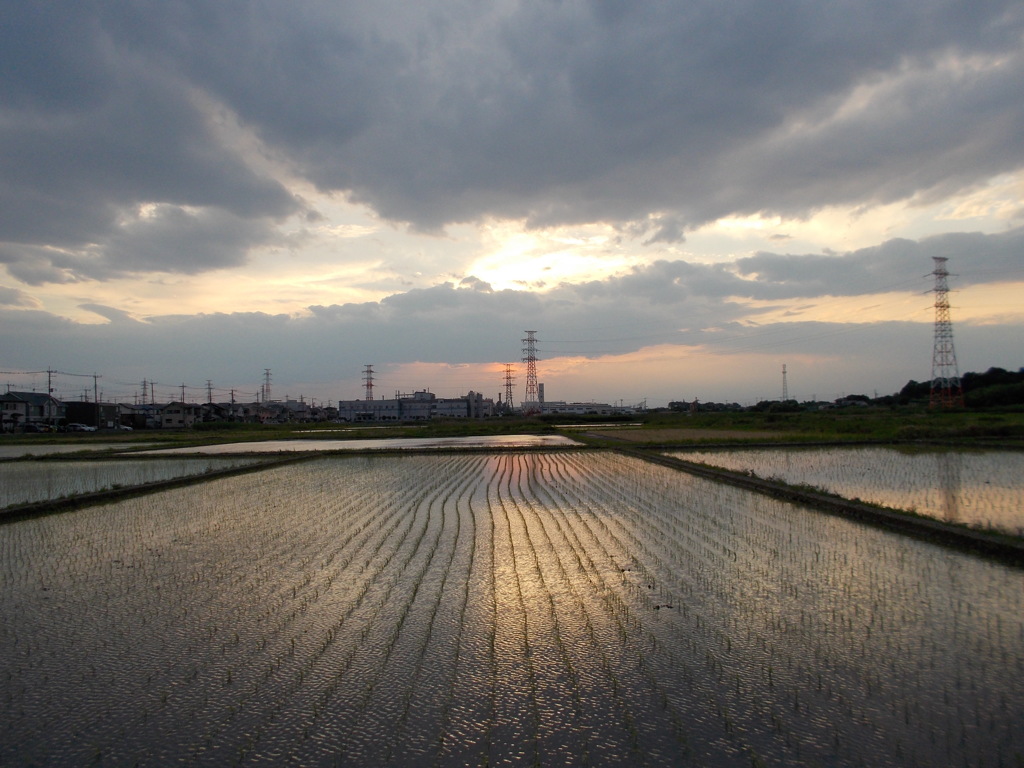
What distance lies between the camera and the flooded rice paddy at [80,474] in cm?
1256

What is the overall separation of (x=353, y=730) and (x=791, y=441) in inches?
866

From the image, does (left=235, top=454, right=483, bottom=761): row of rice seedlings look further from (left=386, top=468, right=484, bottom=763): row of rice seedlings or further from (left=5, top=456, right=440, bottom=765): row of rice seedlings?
(left=5, top=456, right=440, bottom=765): row of rice seedlings

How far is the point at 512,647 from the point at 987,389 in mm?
52209

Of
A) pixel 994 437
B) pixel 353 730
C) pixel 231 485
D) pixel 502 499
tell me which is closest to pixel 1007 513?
pixel 502 499

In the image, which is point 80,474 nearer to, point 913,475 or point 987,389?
point 913,475

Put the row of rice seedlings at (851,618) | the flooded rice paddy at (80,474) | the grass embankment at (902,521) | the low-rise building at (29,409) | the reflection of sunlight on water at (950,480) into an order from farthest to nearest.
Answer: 1. the low-rise building at (29,409)
2. the flooded rice paddy at (80,474)
3. the reflection of sunlight on water at (950,480)
4. the grass embankment at (902,521)
5. the row of rice seedlings at (851,618)

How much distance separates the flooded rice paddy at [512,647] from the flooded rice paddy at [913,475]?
1.92 m

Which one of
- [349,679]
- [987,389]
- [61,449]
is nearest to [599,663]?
[349,679]

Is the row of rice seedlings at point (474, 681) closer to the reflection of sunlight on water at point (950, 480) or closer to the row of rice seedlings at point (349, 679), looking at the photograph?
the row of rice seedlings at point (349, 679)

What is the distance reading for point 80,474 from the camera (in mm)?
16203

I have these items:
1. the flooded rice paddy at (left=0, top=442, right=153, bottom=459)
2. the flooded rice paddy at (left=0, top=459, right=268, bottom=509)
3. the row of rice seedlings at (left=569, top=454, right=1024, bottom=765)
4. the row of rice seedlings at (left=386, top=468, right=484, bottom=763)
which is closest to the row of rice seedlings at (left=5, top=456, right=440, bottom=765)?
the row of rice seedlings at (left=386, top=468, right=484, bottom=763)

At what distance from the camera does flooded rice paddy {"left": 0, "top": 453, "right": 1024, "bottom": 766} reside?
2939mm

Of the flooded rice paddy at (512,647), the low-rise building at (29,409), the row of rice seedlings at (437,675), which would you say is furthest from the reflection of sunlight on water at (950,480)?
the low-rise building at (29,409)

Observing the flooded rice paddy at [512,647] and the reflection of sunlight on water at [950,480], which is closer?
the flooded rice paddy at [512,647]
